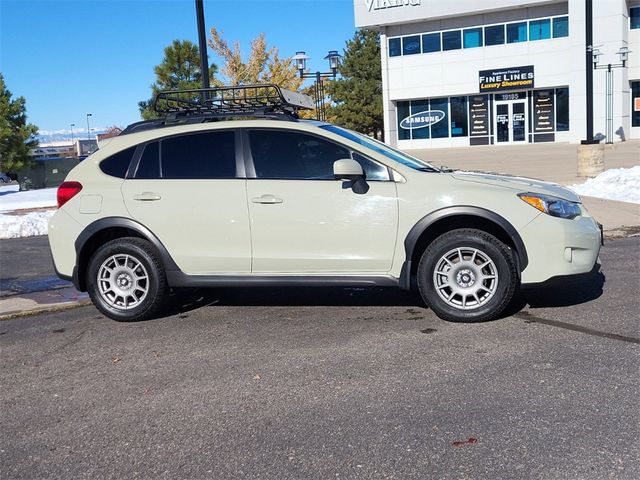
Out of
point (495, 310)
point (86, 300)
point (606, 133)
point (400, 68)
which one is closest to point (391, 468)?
point (495, 310)

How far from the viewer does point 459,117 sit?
39250 millimetres

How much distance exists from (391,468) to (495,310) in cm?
253

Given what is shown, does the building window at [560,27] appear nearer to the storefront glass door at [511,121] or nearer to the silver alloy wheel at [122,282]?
the storefront glass door at [511,121]

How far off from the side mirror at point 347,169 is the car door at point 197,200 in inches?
34.3

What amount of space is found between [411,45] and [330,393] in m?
37.5

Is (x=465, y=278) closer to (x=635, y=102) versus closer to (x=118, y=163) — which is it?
(x=118, y=163)

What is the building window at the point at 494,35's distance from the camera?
1454 inches

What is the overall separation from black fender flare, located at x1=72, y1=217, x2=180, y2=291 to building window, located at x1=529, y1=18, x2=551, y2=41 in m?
34.7

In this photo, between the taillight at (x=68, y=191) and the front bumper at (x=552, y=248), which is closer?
the front bumper at (x=552, y=248)

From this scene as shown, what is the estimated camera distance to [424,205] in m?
5.39

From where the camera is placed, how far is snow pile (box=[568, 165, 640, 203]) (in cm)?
1282

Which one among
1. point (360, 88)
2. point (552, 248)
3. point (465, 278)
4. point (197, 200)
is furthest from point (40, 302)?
Result: point (360, 88)

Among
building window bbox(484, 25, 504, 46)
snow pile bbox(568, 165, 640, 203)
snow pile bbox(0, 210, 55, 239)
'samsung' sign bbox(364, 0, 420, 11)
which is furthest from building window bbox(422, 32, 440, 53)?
snow pile bbox(0, 210, 55, 239)

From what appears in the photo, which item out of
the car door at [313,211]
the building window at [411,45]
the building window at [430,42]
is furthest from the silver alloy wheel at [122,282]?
the building window at [411,45]
